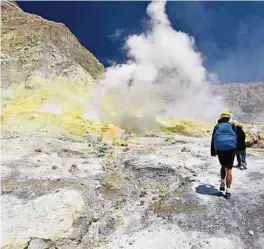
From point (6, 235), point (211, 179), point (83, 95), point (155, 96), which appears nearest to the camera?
point (6, 235)

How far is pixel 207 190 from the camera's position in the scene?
55.6 feet

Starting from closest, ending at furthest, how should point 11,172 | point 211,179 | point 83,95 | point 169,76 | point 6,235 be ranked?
point 6,235, point 211,179, point 11,172, point 83,95, point 169,76

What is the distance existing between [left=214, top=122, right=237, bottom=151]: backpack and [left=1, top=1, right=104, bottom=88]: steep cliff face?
28655 mm

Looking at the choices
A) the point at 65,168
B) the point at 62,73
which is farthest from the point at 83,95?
the point at 65,168

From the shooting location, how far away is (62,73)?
4275cm

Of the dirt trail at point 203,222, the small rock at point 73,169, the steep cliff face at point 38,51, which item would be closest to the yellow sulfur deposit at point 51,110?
the steep cliff face at point 38,51

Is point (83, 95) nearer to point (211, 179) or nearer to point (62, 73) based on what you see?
point (62, 73)

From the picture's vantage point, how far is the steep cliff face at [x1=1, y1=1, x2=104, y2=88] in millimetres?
42606

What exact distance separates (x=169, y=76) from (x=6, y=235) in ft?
164

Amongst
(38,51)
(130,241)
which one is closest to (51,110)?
(38,51)

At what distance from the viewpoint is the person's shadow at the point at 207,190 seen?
1628cm

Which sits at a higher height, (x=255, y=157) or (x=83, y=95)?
(x=83, y=95)

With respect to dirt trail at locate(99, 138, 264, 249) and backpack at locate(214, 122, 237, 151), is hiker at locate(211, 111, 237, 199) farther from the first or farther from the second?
dirt trail at locate(99, 138, 264, 249)

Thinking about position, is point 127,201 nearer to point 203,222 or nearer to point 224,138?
point 203,222
